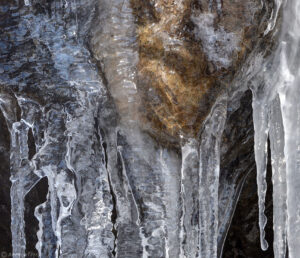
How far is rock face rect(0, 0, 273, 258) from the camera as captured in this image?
1727 mm

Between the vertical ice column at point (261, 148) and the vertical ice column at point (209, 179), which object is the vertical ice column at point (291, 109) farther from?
the vertical ice column at point (209, 179)

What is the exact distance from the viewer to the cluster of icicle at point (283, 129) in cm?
174

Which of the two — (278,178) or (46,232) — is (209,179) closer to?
(278,178)

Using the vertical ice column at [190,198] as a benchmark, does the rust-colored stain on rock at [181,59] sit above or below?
above

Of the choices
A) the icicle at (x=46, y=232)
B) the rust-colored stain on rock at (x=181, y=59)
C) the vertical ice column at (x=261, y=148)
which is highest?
the rust-colored stain on rock at (x=181, y=59)

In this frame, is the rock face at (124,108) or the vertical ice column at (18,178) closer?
the rock face at (124,108)

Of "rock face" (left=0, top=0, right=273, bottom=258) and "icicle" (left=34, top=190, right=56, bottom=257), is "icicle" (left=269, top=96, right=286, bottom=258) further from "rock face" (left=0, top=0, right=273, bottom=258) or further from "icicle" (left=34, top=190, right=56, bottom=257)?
"icicle" (left=34, top=190, right=56, bottom=257)

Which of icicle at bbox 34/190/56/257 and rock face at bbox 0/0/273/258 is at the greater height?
rock face at bbox 0/0/273/258

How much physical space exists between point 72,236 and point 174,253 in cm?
39

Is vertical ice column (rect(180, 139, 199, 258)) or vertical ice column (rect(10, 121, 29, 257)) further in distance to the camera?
vertical ice column (rect(10, 121, 29, 257))

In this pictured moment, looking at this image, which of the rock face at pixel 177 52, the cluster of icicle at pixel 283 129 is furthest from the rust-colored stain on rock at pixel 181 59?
the cluster of icicle at pixel 283 129

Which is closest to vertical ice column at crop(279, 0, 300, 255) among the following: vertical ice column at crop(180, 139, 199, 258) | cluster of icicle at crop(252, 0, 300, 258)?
cluster of icicle at crop(252, 0, 300, 258)

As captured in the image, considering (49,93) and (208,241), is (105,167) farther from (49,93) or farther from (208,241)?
(208,241)

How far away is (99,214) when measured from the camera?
6.33 ft
